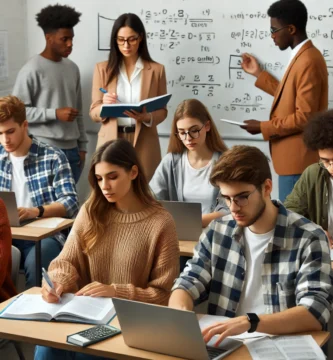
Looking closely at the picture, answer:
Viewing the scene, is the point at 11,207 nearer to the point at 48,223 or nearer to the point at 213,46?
the point at 48,223

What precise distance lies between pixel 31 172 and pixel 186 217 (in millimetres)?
1057

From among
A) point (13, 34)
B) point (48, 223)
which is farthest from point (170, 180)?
point (13, 34)

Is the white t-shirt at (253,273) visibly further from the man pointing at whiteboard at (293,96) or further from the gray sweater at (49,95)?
the gray sweater at (49,95)

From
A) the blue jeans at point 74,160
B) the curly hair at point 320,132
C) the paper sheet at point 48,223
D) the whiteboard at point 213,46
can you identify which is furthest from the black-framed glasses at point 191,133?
the blue jeans at point 74,160

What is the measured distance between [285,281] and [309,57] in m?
2.15

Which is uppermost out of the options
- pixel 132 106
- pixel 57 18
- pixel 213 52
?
pixel 57 18

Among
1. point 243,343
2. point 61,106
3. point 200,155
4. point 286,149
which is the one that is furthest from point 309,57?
point 243,343

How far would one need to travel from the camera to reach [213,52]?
5.23 m

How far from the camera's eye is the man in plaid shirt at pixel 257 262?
7.32 feet

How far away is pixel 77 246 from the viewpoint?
111 inches

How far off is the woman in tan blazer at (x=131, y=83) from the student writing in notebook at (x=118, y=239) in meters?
1.82

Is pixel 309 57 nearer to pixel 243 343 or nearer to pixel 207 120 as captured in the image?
pixel 207 120

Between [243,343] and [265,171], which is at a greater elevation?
[265,171]

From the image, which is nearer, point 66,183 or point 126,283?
point 126,283
